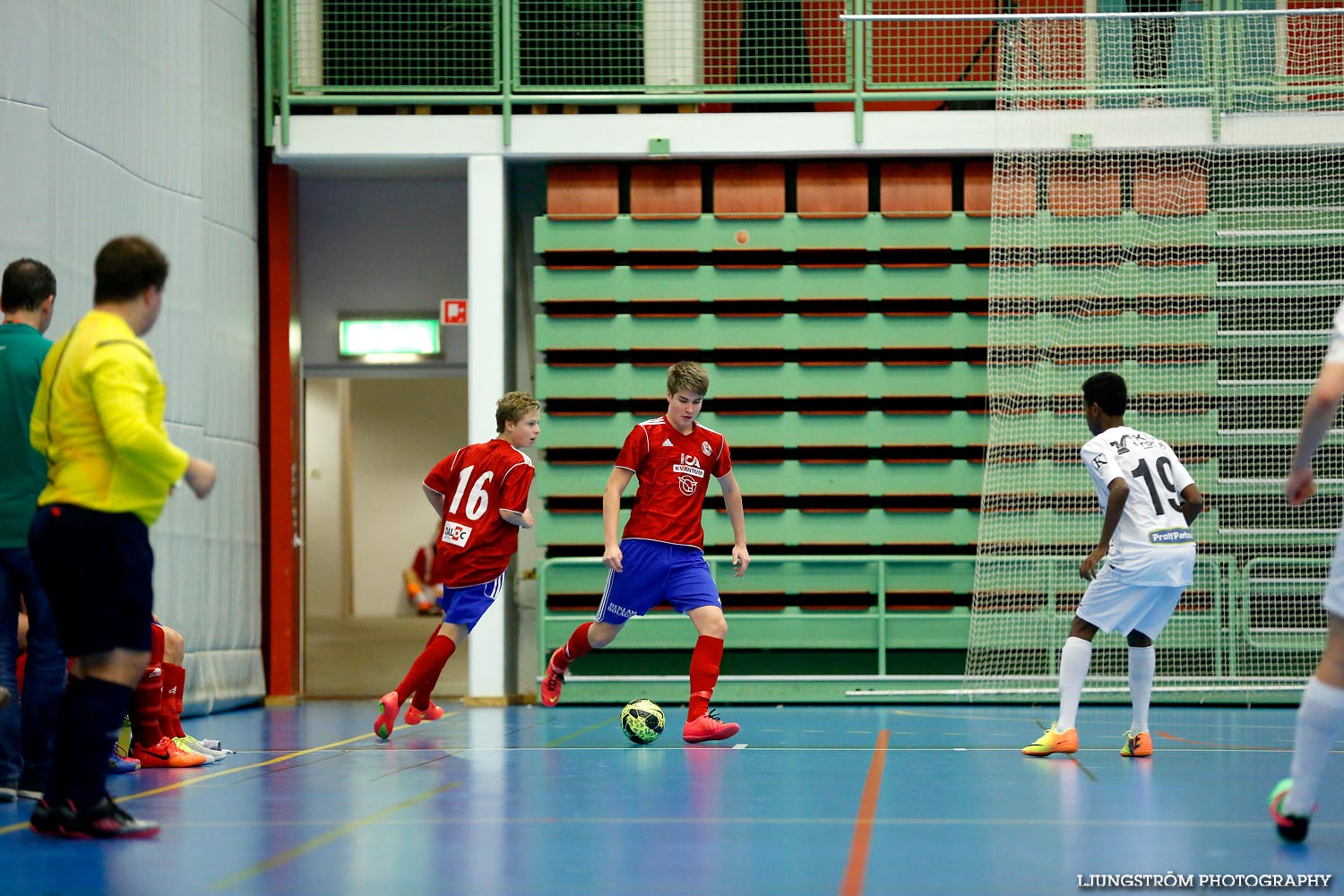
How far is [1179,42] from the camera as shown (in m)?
10.2

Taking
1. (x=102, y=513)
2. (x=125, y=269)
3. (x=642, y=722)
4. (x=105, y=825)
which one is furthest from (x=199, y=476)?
(x=642, y=722)

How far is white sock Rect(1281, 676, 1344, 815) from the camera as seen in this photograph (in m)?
3.54

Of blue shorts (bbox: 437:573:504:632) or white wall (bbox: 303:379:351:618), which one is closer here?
blue shorts (bbox: 437:573:504:632)

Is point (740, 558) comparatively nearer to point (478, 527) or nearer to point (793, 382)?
point (478, 527)

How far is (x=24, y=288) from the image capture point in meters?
4.77

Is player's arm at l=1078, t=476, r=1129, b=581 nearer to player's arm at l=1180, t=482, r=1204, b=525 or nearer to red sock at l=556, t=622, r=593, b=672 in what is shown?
player's arm at l=1180, t=482, r=1204, b=525

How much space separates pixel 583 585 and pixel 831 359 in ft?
8.20

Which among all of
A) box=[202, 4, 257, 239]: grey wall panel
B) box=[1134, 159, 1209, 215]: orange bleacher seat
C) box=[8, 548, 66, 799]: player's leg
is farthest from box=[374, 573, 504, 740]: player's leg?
box=[1134, 159, 1209, 215]: orange bleacher seat

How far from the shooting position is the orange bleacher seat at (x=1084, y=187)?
10.1 m

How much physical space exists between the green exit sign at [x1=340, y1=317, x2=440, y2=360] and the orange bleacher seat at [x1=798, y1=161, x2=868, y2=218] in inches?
122

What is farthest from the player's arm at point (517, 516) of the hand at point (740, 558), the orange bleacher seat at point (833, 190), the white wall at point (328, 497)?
the white wall at point (328, 497)

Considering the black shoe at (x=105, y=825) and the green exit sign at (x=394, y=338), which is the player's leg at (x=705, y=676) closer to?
the black shoe at (x=105, y=825)

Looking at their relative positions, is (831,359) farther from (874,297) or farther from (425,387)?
(425,387)

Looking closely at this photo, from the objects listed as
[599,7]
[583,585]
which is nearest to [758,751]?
[583,585]
